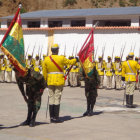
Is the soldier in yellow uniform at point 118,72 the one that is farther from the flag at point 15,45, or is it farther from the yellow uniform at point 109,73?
the flag at point 15,45

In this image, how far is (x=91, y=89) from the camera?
11.4 m

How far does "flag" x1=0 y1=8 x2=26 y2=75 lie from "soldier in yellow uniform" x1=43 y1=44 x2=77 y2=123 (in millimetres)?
1151

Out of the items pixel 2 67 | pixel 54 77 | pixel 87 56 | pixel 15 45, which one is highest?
pixel 15 45

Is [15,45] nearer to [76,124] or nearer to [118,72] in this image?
[76,124]

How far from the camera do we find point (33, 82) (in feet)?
30.4

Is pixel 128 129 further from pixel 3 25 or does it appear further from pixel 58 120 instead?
pixel 3 25

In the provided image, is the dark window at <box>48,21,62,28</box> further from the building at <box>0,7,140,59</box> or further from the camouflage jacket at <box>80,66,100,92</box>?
the camouflage jacket at <box>80,66,100,92</box>

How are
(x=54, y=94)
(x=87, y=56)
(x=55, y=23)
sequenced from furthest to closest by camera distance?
(x=55, y=23), (x=87, y=56), (x=54, y=94)

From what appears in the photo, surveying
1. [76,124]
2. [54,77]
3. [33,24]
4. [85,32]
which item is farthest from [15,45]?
[33,24]

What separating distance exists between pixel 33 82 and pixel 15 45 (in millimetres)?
1067

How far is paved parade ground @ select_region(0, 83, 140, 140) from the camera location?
8.03 meters

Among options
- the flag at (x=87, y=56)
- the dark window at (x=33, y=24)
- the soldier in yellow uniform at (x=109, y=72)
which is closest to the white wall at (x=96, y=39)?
the soldier in yellow uniform at (x=109, y=72)

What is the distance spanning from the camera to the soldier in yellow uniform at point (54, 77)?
980 cm

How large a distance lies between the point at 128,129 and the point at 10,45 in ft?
10.3
